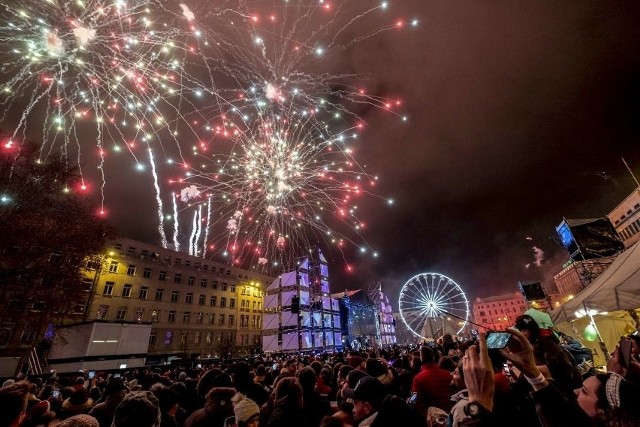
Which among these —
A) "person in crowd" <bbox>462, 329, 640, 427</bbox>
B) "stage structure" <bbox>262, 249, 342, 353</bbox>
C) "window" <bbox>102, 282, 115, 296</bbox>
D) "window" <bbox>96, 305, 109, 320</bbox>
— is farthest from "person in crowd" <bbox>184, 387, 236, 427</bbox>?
"window" <bbox>102, 282, 115, 296</bbox>

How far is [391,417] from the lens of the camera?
98.5 inches

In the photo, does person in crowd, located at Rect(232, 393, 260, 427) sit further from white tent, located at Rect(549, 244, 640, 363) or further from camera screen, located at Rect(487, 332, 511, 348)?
white tent, located at Rect(549, 244, 640, 363)

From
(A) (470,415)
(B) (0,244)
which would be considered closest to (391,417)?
(A) (470,415)

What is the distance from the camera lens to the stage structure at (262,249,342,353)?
123 feet

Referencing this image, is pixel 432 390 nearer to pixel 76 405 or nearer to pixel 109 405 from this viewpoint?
pixel 109 405

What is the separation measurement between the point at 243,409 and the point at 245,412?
0.06 m

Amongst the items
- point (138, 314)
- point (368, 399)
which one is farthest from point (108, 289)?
point (368, 399)

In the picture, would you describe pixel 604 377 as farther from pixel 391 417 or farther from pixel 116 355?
pixel 116 355

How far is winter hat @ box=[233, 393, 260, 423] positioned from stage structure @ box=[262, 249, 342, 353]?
3142 centimetres

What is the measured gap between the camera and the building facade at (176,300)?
36.9m

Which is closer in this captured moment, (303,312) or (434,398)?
(434,398)

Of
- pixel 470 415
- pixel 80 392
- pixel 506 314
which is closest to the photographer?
pixel 470 415

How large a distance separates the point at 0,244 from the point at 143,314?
24.7m

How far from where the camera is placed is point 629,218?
51844mm
